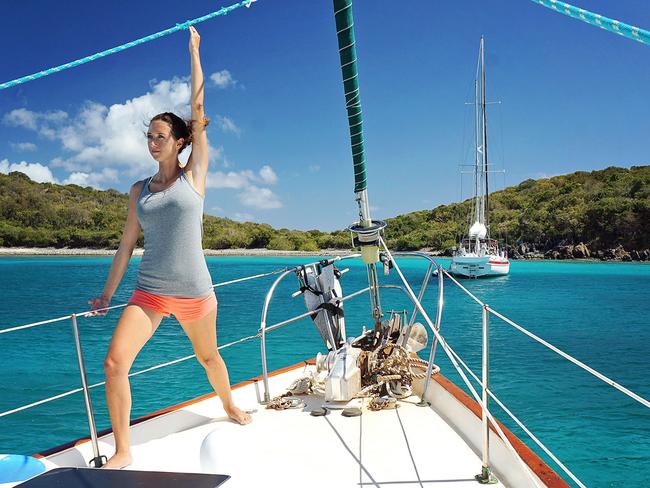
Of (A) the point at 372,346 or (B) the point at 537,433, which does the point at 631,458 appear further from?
(A) the point at 372,346

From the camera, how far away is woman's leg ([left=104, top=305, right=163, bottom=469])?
6.55 feet

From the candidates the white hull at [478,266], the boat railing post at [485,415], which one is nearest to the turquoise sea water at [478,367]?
the boat railing post at [485,415]

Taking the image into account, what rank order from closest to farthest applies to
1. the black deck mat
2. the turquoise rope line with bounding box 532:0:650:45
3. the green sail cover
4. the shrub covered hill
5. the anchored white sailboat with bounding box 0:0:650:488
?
1. the turquoise rope line with bounding box 532:0:650:45
2. the black deck mat
3. the anchored white sailboat with bounding box 0:0:650:488
4. the green sail cover
5. the shrub covered hill

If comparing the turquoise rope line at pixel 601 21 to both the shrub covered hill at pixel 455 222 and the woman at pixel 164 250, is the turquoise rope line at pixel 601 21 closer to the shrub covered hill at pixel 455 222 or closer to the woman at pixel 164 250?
the woman at pixel 164 250

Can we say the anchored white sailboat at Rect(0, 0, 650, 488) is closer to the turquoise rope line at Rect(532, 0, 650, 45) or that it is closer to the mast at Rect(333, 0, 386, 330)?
the mast at Rect(333, 0, 386, 330)

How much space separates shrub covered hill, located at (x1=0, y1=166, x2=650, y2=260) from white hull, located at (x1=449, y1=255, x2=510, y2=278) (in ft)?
77.9

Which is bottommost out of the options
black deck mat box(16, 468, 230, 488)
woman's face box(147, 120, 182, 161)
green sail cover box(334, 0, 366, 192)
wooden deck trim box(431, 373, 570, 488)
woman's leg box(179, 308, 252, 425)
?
wooden deck trim box(431, 373, 570, 488)

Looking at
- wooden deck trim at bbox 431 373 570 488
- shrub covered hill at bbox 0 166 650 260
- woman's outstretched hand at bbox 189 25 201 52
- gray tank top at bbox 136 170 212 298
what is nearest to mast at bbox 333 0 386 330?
woman's outstretched hand at bbox 189 25 201 52

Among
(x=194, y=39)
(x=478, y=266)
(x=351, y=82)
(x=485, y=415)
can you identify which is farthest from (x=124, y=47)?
(x=478, y=266)

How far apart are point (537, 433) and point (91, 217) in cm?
8688

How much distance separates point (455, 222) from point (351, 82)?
213 ft

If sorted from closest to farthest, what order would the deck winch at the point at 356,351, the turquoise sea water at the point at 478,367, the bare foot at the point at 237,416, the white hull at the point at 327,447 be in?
1. the white hull at the point at 327,447
2. the bare foot at the point at 237,416
3. the deck winch at the point at 356,351
4. the turquoise sea water at the point at 478,367

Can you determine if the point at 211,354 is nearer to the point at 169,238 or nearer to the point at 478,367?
the point at 169,238

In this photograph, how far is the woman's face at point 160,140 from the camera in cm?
216
